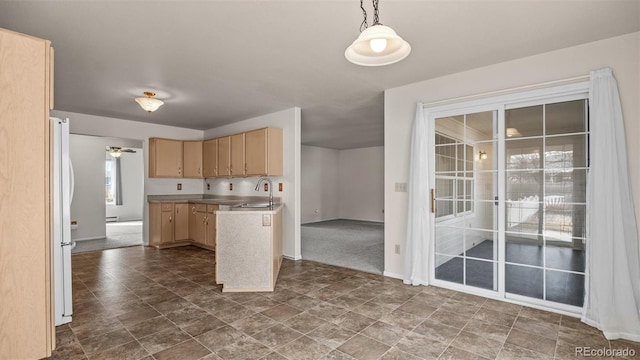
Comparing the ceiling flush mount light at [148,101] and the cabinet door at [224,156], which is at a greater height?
the ceiling flush mount light at [148,101]

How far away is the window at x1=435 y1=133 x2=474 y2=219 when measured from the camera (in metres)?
3.48

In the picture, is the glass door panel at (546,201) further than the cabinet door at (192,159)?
No

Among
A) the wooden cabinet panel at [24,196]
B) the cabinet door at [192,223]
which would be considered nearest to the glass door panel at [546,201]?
the wooden cabinet panel at [24,196]

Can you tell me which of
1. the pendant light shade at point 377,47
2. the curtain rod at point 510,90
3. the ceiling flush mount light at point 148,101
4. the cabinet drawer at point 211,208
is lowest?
the cabinet drawer at point 211,208

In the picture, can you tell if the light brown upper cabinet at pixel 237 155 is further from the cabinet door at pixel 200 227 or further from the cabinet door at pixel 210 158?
the cabinet door at pixel 200 227

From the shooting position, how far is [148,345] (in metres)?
2.32

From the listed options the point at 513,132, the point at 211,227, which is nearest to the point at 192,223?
the point at 211,227

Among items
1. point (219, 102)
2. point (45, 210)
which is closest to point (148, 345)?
point (45, 210)

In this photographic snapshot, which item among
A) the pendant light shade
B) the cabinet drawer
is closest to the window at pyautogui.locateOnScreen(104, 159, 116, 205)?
the cabinet drawer

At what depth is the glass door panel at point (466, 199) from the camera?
10.9 feet

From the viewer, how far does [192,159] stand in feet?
21.1

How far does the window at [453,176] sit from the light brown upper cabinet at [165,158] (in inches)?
197

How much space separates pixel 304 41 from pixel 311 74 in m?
0.82

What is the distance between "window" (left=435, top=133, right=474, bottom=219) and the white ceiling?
84 centimetres
